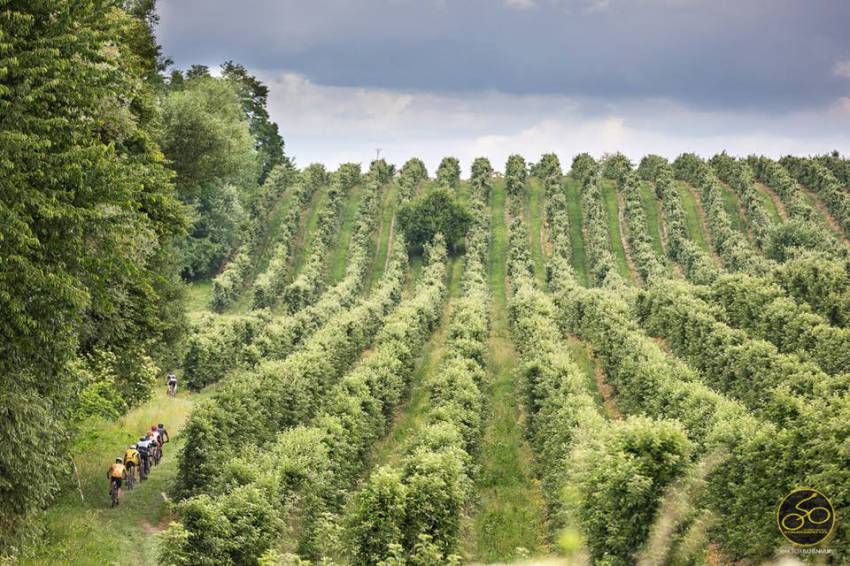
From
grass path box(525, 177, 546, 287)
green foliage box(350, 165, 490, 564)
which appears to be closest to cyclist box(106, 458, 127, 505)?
green foliage box(350, 165, 490, 564)

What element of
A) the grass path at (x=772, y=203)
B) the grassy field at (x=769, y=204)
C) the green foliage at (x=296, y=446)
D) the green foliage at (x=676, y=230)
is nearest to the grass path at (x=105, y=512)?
the green foliage at (x=296, y=446)

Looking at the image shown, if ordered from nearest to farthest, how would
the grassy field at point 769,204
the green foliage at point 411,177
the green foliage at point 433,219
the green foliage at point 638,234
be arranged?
the green foliage at point 638,234 < the green foliage at point 433,219 < the grassy field at point 769,204 < the green foliage at point 411,177

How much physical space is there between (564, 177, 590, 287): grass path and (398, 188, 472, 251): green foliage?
18.3m

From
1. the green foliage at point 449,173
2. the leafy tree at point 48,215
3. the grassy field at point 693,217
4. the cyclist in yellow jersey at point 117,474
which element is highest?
the green foliage at point 449,173

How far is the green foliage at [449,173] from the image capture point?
140 metres

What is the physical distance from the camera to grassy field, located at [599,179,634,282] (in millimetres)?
104331

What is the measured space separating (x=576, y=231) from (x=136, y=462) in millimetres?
96529

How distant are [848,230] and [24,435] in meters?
118

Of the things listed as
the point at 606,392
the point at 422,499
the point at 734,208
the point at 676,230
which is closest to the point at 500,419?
the point at 606,392

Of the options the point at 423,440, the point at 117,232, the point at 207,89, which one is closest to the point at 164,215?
the point at 117,232

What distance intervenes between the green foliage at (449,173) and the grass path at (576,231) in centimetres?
2268

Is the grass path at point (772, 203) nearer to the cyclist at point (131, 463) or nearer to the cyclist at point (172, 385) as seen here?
the cyclist at point (172, 385)

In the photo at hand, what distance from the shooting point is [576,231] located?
120 m

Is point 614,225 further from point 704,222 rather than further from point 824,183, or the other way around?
point 824,183
